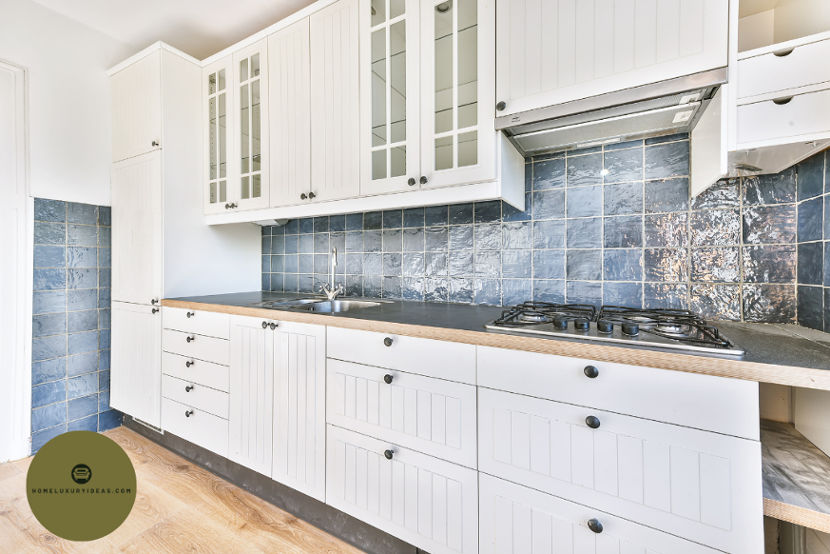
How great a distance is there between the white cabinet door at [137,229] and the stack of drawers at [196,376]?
27cm

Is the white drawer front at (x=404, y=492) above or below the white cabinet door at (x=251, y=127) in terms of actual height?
below

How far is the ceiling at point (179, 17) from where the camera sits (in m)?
1.99

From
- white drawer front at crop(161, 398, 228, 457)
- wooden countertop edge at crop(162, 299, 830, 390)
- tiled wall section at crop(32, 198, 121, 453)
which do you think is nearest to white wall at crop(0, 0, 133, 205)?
tiled wall section at crop(32, 198, 121, 453)

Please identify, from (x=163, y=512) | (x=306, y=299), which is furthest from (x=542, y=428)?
(x=163, y=512)

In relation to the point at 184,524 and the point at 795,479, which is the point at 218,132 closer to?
the point at 184,524

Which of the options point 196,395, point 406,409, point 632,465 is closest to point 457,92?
point 406,409

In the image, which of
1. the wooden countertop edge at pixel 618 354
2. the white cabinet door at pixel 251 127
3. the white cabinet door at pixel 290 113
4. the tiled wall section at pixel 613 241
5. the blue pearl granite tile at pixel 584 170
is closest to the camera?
the wooden countertop edge at pixel 618 354

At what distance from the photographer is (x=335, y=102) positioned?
68.1 inches

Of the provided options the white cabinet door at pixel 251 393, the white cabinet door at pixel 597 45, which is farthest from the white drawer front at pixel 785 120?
the white cabinet door at pixel 251 393

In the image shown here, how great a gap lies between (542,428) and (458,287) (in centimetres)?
91

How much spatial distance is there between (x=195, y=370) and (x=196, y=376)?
32 mm

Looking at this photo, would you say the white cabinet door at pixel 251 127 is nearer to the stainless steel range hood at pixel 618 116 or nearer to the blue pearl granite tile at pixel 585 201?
the stainless steel range hood at pixel 618 116

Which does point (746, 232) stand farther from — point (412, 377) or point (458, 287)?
point (412, 377)

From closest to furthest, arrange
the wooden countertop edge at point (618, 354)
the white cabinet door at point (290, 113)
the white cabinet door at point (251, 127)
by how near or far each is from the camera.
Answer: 1. the wooden countertop edge at point (618, 354)
2. the white cabinet door at point (290, 113)
3. the white cabinet door at point (251, 127)
